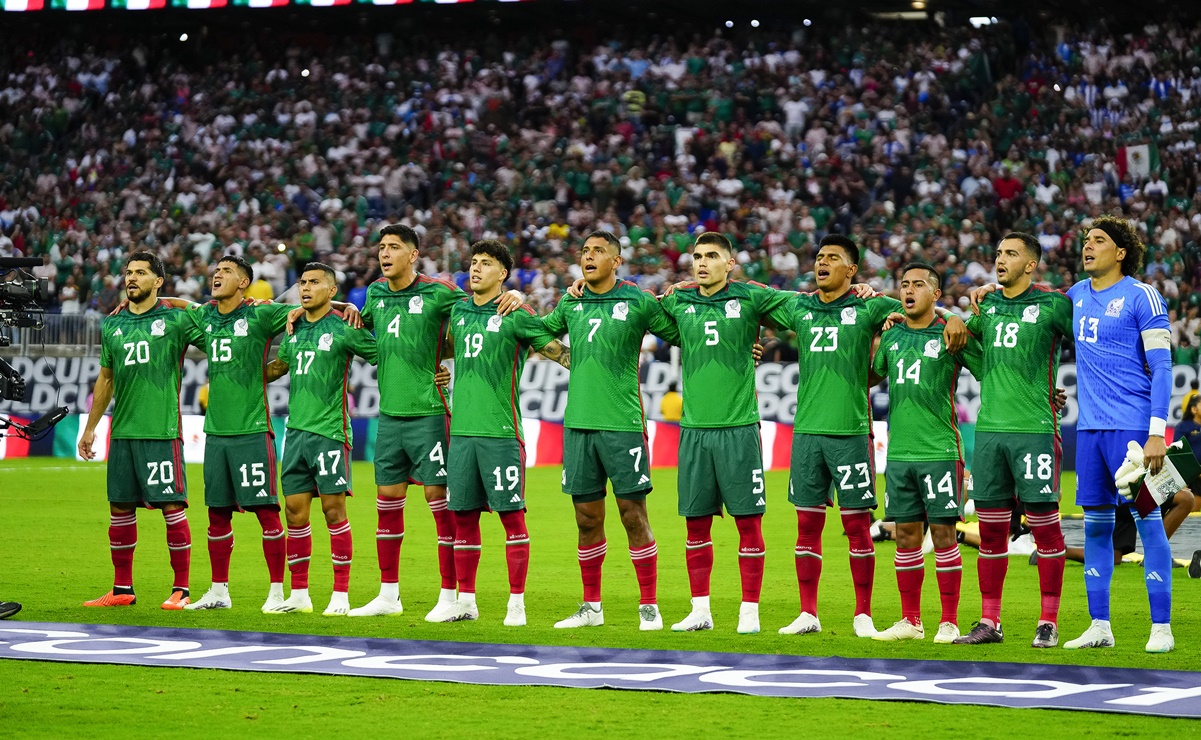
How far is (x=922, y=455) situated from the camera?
9.24 meters

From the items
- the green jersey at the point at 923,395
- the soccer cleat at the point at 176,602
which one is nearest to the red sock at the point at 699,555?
the green jersey at the point at 923,395

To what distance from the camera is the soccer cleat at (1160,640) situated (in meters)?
8.54

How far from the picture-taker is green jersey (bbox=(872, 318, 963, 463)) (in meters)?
9.26

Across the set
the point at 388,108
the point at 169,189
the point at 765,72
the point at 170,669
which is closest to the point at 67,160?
the point at 169,189

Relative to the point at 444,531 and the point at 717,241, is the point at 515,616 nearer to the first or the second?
the point at 444,531

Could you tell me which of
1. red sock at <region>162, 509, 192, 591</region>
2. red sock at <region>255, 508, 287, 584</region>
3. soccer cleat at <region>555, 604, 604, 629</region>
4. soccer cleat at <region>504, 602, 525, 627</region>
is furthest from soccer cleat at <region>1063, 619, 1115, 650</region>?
red sock at <region>162, 509, 192, 591</region>

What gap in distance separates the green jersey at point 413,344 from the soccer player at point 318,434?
0.88 ft

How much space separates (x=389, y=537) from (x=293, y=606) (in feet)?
2.48

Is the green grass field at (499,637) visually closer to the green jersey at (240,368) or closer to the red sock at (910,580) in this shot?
the red sock at (910,580)

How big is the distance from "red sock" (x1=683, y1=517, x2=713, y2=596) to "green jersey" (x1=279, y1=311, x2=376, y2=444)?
2437 mm

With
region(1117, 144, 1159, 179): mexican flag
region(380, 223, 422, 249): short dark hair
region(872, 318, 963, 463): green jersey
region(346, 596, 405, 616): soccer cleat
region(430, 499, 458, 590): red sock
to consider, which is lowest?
region(346, 596, 405, 616): soccer cleat

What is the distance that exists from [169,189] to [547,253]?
897 centimetres

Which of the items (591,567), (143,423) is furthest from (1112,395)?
(143,423)

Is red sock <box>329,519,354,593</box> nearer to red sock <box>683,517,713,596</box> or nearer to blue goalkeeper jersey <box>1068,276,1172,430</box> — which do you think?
red sock <box>683,517,713,596</box>
